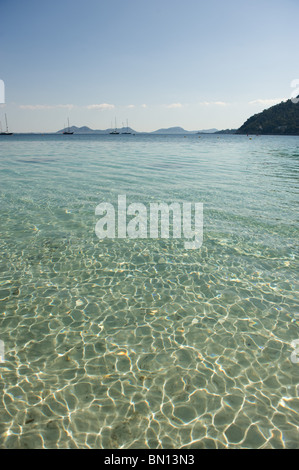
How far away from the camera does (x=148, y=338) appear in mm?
5758

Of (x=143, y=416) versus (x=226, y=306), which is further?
(x=226, y=306)

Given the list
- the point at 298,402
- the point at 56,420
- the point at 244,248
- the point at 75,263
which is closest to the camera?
the point at 56,420

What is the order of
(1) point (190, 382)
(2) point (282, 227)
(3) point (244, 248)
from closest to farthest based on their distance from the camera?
1. (1) point (190, 382)
2. (3) point (244, 248)
3. (2) point (282, 227)

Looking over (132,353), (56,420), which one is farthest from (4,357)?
(132,353)

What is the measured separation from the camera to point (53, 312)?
648cm

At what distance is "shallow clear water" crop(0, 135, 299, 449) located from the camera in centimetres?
409

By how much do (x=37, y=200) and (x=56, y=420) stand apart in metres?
13.8

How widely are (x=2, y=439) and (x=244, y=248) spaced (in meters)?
8.74

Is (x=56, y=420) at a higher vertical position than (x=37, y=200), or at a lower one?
lower

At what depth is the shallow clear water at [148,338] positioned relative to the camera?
4094 mm

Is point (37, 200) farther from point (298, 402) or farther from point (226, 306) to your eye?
point (298, 402)

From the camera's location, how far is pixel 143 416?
421cm
